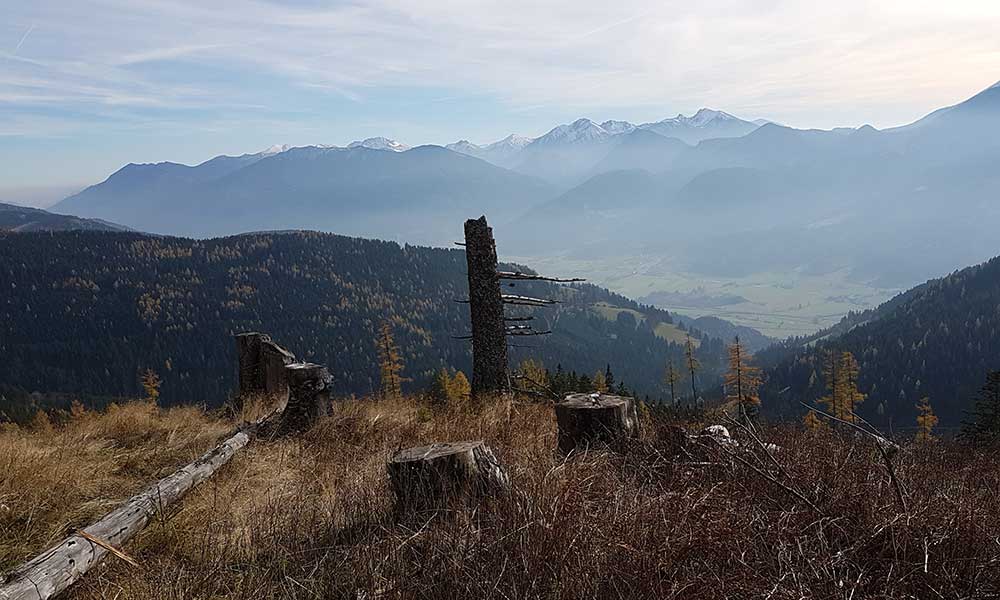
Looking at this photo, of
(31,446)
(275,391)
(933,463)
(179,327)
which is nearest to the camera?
(933,463)

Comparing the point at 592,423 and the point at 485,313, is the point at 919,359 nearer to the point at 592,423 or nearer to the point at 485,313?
the point at 485,313

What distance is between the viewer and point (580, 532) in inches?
139

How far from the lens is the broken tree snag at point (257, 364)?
1191cm

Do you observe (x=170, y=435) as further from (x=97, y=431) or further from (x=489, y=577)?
(x=489, y=577)

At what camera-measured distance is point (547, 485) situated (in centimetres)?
432

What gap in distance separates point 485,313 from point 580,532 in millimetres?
8811

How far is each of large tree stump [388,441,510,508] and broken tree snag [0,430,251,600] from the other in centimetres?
189

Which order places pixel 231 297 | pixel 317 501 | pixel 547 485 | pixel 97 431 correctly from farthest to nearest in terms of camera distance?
pixel 231 297, pixel 97 431, pixel 317 501, pixel 547 485

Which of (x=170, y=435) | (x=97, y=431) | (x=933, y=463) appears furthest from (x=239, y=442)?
(x=933, y=463)

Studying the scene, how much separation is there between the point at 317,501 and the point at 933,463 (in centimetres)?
609

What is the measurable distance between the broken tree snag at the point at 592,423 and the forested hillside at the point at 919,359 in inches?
4465

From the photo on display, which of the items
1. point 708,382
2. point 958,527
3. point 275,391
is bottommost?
point 708,382

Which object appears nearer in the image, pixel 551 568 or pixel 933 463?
pixel 551 568

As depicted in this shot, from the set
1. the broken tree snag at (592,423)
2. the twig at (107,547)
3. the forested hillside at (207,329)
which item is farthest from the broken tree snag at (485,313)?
the forested hillside at (207,329)
